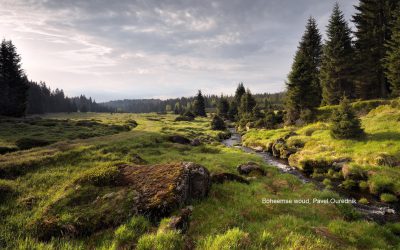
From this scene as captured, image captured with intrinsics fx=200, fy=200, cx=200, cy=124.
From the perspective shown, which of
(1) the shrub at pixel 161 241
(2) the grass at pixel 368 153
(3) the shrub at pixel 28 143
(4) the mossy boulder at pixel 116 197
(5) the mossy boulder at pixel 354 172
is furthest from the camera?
(3) the shrub at pixel 28 143

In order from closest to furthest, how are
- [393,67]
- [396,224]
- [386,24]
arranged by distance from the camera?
[396,224], [393,67], [386,24]

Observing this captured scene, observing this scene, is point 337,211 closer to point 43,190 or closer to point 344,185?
point 344,185

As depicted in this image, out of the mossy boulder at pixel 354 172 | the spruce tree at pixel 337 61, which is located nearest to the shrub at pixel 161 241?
the mossy boulder at pixel 354 172

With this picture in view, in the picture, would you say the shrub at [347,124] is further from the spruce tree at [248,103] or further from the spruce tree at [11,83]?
the spruce tree at [11,83]

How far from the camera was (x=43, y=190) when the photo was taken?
9602mm

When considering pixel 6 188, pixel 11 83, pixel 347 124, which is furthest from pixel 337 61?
pixel 11 83

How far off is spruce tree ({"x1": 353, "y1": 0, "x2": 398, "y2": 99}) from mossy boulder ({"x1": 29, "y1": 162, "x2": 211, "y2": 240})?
154 feet

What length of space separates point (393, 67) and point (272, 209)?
131ft

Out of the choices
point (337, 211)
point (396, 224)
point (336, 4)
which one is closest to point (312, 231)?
point (337, 211)

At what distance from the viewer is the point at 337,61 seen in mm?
41438

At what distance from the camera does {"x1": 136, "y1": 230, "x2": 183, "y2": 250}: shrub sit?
5414 millimetres

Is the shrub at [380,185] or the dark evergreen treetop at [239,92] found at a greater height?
the dark evergreen treetop at [239,92]

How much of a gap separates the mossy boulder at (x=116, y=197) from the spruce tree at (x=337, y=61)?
44987 mm

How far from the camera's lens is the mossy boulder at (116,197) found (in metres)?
6.45
